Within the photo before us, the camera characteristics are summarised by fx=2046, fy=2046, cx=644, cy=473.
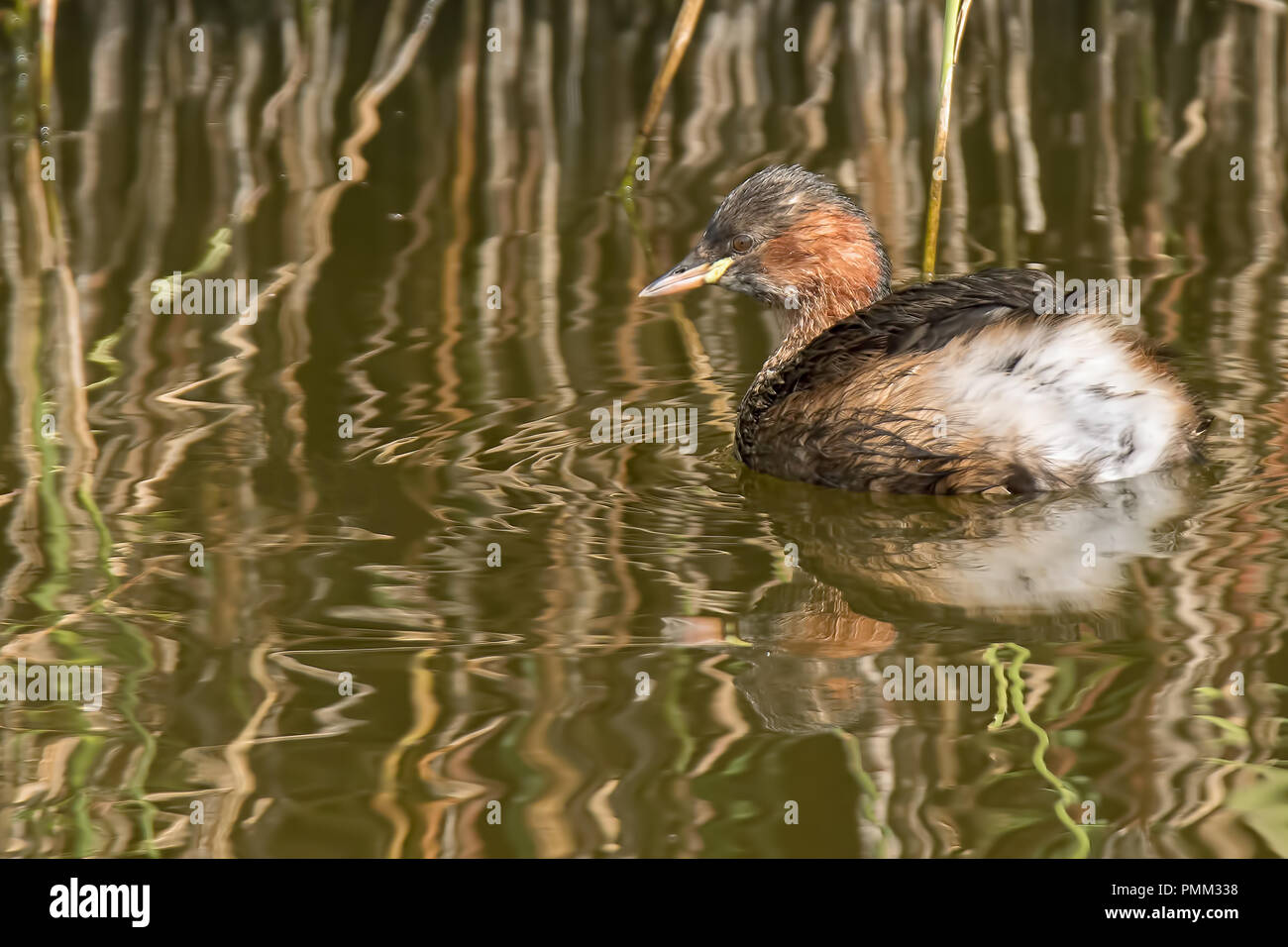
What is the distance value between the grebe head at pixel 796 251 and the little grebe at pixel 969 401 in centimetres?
29

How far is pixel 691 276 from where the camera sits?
20.2 feet

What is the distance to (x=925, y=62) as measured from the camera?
10578 mm

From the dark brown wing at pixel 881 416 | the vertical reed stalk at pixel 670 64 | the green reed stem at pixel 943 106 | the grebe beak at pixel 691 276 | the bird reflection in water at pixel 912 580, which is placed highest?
the vertical reed stalk at pixel 670 64

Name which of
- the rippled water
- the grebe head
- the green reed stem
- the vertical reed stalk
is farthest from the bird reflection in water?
the vertical reed stalk

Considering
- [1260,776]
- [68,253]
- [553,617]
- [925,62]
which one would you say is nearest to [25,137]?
[68,253]

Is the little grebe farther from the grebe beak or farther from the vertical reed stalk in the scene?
the vertical reed stalk

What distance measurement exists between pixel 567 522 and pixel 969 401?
106 cm

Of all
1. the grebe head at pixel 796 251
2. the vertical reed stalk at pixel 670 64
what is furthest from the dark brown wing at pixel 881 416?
the vertical reed stalk at pixel 670 64

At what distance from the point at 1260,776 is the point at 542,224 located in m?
4.94

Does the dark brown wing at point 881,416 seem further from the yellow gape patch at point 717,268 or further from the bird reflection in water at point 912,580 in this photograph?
the yellow gape patch at point 717,268

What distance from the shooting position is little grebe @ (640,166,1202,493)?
16.8ft

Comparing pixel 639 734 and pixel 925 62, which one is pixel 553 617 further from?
pixel 925 62

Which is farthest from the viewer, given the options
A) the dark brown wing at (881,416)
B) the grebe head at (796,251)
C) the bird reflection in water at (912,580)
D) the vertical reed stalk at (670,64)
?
the vertical reed stalk at (670,64)

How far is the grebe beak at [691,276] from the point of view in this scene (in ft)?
20.1
